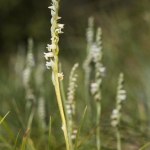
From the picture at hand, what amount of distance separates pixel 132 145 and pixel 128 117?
0.67 feet

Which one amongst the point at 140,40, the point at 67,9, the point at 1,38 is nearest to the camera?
the point at 140,40

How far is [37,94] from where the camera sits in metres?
1.25

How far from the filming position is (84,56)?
5.94 feet

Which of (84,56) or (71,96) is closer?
(71,96)

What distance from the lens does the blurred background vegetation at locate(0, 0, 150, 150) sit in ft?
3.31

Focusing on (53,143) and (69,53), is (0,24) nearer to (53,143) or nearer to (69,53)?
(69,53)

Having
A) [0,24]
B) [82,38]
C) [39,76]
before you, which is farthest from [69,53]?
[0,24]

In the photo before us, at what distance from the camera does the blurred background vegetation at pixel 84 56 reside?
101 centimetres

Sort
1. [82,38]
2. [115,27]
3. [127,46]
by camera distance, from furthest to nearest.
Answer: [82,38]
[115,27]
[127,46]

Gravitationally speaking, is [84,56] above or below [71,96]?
above

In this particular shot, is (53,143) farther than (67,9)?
No

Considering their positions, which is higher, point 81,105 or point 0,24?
point 0,24

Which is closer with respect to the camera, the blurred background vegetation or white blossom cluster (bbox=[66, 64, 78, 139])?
white blossom cluster (bbox=[66, 64, 78, 139])

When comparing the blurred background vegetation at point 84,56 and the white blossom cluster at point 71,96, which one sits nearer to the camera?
the white blossom cluster at point 71,96
